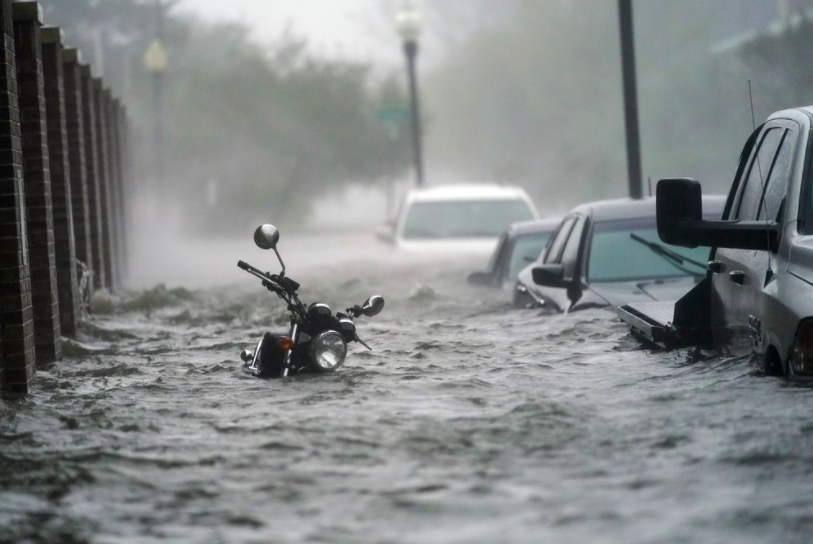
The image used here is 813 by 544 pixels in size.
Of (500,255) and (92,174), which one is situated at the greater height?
(92,174)

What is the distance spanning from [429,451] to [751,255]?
6.29 ft

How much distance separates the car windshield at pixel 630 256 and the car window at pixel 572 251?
132 millimetres

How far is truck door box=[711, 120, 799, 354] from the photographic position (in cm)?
686

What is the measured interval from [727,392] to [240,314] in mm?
8794

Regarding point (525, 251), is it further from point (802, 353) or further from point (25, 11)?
point (802, 353)

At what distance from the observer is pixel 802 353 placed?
6082 millimetres

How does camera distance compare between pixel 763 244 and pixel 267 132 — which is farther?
pixel 267 132

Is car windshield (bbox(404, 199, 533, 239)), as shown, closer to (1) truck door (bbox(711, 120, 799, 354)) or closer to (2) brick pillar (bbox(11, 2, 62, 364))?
(2) brick pillar (bbox(11, 2, 62, 364))

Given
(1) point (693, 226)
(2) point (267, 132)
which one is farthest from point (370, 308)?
(2) point (267, 132)

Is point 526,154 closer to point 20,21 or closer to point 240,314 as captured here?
point 240,314

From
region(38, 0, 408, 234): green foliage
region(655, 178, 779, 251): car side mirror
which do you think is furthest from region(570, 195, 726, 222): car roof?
region(38, 0, 408, 234): green foliage

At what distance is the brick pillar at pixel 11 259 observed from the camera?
8.84 m

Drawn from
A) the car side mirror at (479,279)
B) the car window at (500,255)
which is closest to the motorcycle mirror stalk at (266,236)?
the car side mirror at (479,279)

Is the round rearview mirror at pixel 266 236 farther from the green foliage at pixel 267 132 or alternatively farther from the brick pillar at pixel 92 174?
the green foliage at pixel 267 132
